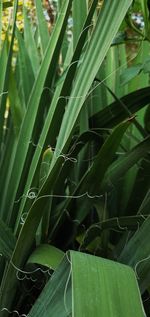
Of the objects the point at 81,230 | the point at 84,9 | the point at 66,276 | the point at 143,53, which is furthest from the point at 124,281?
the point at 143,53

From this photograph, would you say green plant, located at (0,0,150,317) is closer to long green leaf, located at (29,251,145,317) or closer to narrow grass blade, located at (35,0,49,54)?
long green leaf, located at (29,251,145,317)

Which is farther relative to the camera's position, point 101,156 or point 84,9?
point 84,9

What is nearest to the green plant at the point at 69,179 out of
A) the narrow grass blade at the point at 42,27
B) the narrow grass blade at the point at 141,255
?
the narrow grass blade at the point at 141,255

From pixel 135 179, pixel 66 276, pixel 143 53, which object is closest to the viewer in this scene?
pixel 66 276

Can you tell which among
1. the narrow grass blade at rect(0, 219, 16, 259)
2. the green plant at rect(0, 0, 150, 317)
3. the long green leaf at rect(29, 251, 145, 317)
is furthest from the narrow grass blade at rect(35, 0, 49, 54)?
the long green leaf at rect(29, 251, 145, 317)

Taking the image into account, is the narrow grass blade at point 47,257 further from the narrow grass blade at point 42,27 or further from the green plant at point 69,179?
the narrow grass blade at point 42,27

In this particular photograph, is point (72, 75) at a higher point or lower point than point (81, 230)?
higher

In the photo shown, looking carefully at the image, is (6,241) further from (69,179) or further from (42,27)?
(42,27)

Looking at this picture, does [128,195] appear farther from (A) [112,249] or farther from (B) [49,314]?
(B) [49,314]
